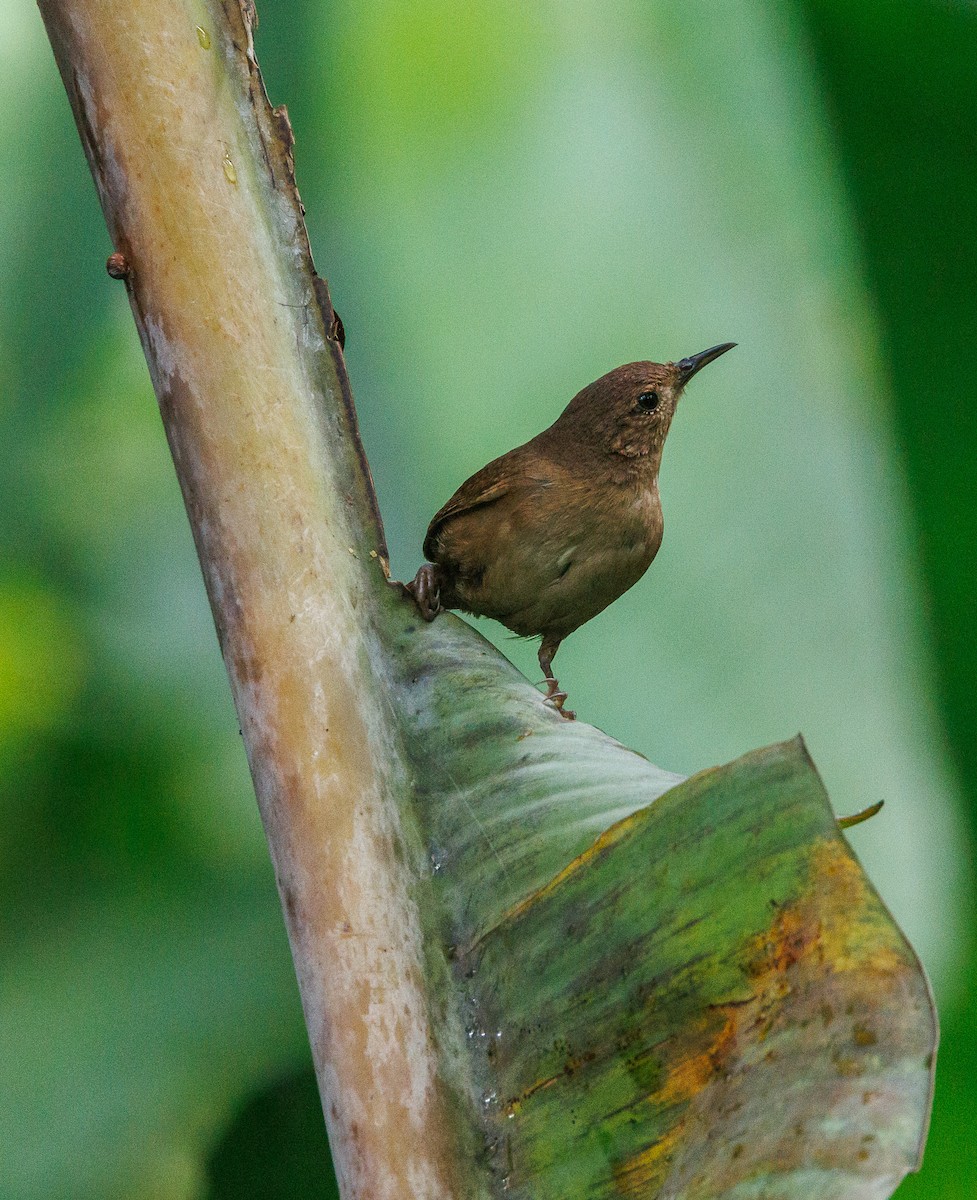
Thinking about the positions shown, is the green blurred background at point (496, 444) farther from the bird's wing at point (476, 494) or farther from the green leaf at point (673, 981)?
the green leaf at point (673, 981)

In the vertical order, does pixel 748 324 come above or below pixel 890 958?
above

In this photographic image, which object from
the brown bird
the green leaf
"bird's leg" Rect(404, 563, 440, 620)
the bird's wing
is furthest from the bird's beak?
the green leaf

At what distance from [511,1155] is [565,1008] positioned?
0.28 ft

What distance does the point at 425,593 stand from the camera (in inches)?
53.2

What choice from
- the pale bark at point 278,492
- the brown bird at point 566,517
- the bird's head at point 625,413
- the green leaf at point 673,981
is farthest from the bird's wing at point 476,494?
the green leaf at point 673,981

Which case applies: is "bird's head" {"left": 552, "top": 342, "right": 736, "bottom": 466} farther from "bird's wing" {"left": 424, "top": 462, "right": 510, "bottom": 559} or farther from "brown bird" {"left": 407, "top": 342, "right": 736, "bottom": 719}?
"bird's wing" {"left": 424, "top": 462, "right": 510, "bottom": 559}

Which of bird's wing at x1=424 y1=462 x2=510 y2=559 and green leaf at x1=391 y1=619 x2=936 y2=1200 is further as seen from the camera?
bird's wing at x1=424 y1=462 x2=510 y2=559

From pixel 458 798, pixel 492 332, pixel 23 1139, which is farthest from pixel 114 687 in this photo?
pixel 458 798

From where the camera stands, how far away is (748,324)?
62.1 inches

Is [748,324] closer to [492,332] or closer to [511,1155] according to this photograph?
[492,332]

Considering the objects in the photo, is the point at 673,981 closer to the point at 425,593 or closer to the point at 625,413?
the point at 425,593

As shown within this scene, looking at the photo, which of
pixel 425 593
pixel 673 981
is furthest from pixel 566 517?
pixel 673 981

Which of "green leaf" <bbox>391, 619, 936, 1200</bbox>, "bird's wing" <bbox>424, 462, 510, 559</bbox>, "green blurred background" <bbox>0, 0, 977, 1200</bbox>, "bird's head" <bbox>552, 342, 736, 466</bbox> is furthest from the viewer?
"bird's head" <bbox>552, 342, 736, 466</bbox>

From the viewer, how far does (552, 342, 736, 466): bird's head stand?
6.26ft
